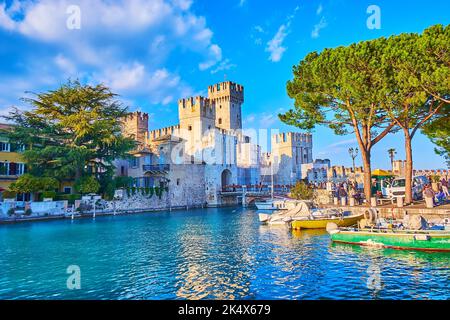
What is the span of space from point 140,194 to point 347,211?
950 inches

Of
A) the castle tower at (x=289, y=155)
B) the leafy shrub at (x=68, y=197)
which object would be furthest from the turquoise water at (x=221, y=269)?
→ the castle tower at (x=289, y=155)

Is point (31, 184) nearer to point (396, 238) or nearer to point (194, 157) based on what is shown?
point (194, 157)

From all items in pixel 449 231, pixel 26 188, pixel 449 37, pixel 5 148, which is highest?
pixel 449 37

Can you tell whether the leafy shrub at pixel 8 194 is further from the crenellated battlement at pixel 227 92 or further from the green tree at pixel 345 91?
the crenellated battlement at pixel 227 92

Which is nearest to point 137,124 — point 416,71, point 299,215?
point 299,215

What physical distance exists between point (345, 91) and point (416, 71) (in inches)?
151

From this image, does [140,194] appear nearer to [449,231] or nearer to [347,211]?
[347,211]

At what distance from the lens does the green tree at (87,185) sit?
1150 inches

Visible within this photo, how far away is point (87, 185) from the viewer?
29.2m

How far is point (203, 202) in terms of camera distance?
4416 cm

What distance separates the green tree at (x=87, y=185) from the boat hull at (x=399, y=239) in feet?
77.4

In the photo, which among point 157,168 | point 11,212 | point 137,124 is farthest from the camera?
point 137,124
